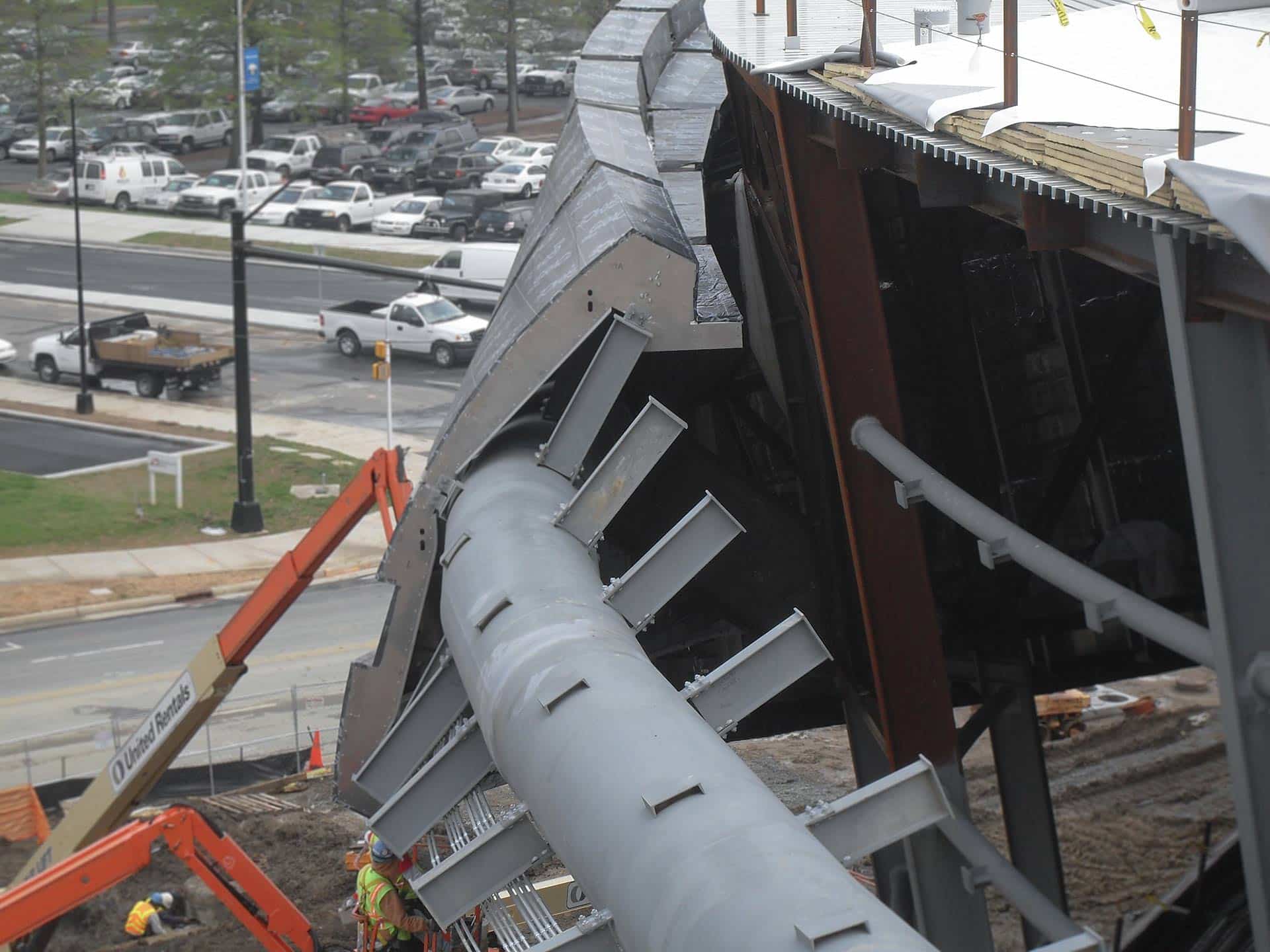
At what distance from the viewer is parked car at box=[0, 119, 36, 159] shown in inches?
2913

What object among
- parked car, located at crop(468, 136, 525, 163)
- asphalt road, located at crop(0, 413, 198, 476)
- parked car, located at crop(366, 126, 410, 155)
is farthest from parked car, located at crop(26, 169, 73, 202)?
asphalt road, located at crop(0, 413, 198, 476)

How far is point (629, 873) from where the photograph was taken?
5.54 meters

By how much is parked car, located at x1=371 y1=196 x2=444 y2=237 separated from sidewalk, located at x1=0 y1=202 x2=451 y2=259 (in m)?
0.41

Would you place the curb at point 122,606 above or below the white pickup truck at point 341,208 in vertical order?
below

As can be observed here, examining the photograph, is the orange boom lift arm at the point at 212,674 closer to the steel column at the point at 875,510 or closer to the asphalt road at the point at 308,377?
the steel column at the point at 875,510

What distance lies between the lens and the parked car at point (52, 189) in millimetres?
63875

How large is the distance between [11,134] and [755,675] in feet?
250

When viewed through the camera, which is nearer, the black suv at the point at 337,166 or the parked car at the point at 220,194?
the parked car at the point at 220,194

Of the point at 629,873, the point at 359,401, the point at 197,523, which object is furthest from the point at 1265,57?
the point at 359,401

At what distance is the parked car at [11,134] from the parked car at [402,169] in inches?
794

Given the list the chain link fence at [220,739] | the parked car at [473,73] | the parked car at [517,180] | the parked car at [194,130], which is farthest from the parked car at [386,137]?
the chain link fence at [220,739]

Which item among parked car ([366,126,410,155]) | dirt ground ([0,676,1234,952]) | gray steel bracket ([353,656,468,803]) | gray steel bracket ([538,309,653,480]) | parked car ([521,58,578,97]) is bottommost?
dirt ground ([0,676,1234,952])

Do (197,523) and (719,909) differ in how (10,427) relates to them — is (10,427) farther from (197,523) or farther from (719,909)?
(719,909)

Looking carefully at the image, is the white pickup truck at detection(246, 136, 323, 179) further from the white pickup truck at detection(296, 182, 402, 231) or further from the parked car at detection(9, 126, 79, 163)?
the parked car at detection(9, 126, 79, 163)
